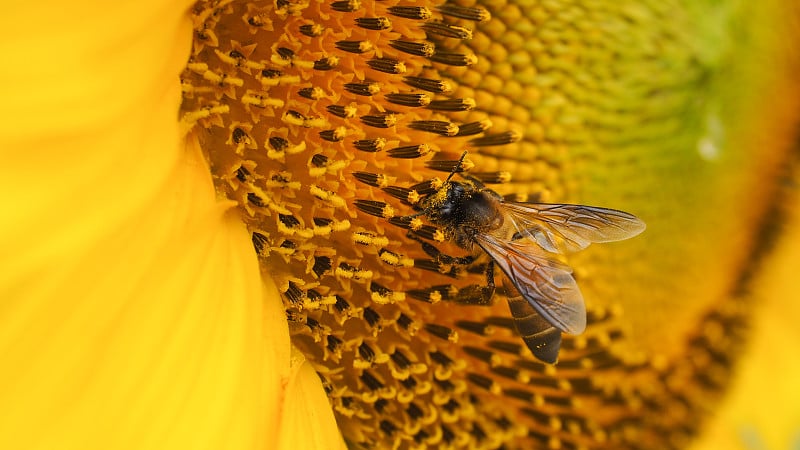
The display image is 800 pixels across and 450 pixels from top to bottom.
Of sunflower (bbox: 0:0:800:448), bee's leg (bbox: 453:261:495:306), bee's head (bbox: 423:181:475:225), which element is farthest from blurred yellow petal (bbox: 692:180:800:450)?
bee's head (bbox: 423:181:475:225)

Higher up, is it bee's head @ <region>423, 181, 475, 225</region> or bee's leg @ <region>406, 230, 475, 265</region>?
bee's head @ <region>423, 181, 475, 225</region>

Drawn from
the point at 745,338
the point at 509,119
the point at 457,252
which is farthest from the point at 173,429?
the point at 745,338

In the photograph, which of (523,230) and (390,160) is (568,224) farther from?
(390,160)

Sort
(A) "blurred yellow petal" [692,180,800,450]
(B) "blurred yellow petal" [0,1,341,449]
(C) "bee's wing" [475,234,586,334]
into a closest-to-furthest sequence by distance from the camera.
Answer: (B) "blurred yellow petal" [0,1,341,449] → (C) "bee's wing" [475,234,586,334] → (A) "blurred yellow petal" [692,180,800,450]

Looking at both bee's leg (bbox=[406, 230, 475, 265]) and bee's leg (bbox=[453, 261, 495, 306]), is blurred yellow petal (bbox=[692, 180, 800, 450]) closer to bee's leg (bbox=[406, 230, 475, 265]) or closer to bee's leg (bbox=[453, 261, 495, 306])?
bee's leg (bbox=[453, 261, 495, 306])

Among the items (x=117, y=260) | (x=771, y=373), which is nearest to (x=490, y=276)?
(x=117, y=260)

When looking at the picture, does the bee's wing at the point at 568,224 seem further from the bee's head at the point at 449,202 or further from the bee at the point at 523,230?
the bee's head at the point at 449,202
